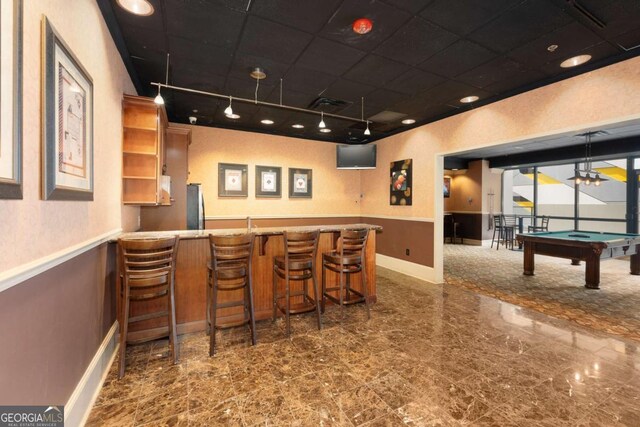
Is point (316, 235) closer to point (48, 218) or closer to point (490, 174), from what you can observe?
point (48, 218)

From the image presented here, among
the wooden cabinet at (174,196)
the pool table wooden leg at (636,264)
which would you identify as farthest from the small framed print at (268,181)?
the pool table wooden leg at (636,264)

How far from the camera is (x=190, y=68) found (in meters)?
3.35

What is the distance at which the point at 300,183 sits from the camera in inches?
256

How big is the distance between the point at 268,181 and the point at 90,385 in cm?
461

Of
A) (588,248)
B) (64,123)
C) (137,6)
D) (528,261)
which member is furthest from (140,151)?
(528,261)

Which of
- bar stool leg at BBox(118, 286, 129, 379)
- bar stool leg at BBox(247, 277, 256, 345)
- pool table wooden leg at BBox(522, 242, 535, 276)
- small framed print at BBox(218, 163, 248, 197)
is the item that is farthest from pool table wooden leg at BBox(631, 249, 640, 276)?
bar stool leg at BBox(118, 286, 129, 379)

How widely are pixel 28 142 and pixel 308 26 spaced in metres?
2.29

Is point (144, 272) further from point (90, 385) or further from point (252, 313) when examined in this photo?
point (252, 313)

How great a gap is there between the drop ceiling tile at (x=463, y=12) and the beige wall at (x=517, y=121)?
1.81m

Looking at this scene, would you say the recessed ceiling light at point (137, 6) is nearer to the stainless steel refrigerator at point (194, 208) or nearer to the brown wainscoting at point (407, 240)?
the stainless steel refrigerator at point (194, 208)

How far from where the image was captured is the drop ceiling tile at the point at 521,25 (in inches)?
92.1

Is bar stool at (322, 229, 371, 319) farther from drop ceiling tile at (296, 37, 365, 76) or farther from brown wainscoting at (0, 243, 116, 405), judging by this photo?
brown wainscoting at (0, 243, 116, 405)

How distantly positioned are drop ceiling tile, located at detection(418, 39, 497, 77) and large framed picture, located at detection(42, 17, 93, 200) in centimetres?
322

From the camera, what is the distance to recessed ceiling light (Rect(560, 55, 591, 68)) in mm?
3051
